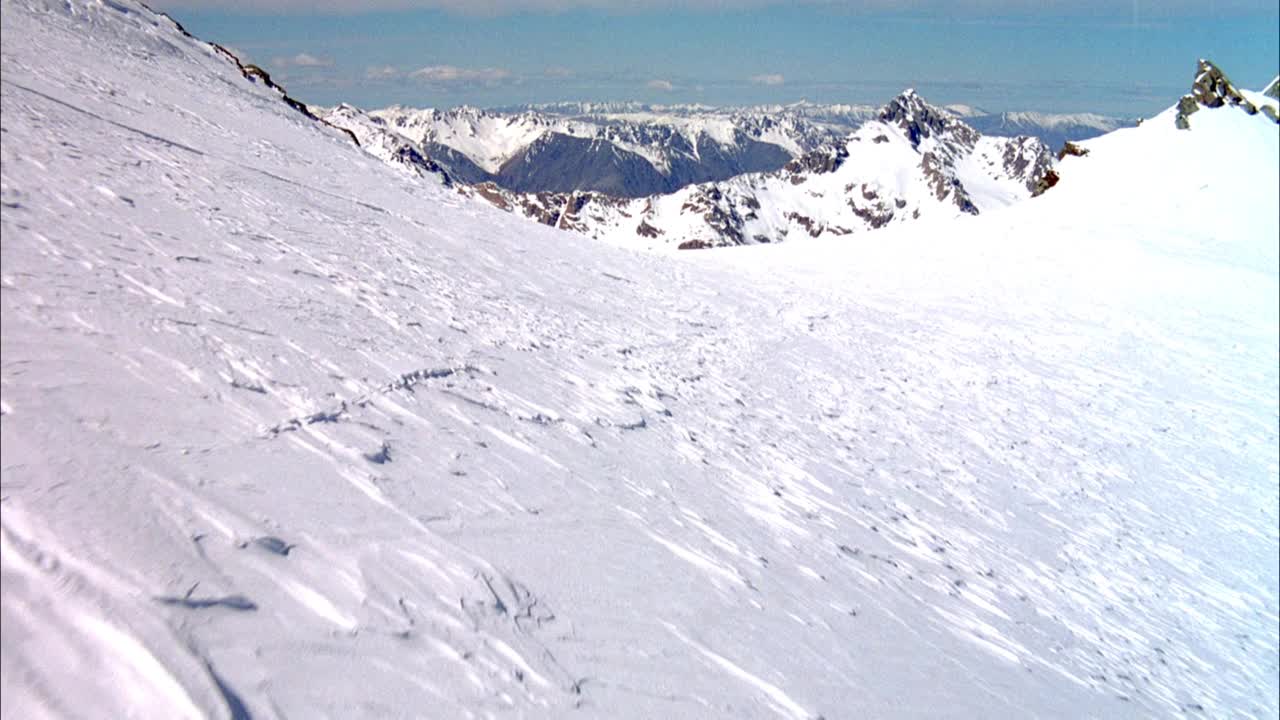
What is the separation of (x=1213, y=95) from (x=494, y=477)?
55053 mm

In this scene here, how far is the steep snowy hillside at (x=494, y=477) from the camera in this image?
3553mm

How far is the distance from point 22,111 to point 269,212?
16.8ft

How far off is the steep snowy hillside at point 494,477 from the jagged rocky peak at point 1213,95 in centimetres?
3714

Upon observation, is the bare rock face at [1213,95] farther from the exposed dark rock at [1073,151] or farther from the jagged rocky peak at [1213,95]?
the exposed dark rock at [1073,151]

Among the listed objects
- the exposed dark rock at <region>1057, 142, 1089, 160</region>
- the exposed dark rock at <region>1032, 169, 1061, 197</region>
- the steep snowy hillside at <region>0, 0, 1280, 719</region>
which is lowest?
the steep snowy hillside at <region>0, 0, 1280, 719</region>

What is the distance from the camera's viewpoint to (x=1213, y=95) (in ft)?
148

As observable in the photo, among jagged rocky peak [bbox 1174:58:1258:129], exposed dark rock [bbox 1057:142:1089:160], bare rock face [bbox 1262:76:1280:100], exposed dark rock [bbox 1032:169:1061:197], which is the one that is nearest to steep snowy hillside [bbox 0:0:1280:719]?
exposed dark rock [bbox 1032:169:1061:197]

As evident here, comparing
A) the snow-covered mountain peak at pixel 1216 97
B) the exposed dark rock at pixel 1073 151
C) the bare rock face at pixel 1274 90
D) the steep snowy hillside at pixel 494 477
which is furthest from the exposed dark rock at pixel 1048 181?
the steep snowy hillside at pixel 494 477

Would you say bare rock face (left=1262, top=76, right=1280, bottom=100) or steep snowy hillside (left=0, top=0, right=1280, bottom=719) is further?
bare rock face (left=1262, top=76, right=1280, bottom=100)

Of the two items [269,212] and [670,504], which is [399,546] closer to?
[670,504]

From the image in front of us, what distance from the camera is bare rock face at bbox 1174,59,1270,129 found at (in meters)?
44.4

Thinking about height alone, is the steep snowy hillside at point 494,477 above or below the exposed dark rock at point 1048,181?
below

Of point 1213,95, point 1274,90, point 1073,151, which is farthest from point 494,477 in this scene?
point 1274,90

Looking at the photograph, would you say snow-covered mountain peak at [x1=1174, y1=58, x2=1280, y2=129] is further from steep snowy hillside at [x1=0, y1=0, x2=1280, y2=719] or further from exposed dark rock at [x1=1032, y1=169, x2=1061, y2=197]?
steep snowy hillside at [x1=0, y1=0, x2=1280, y2=719]
